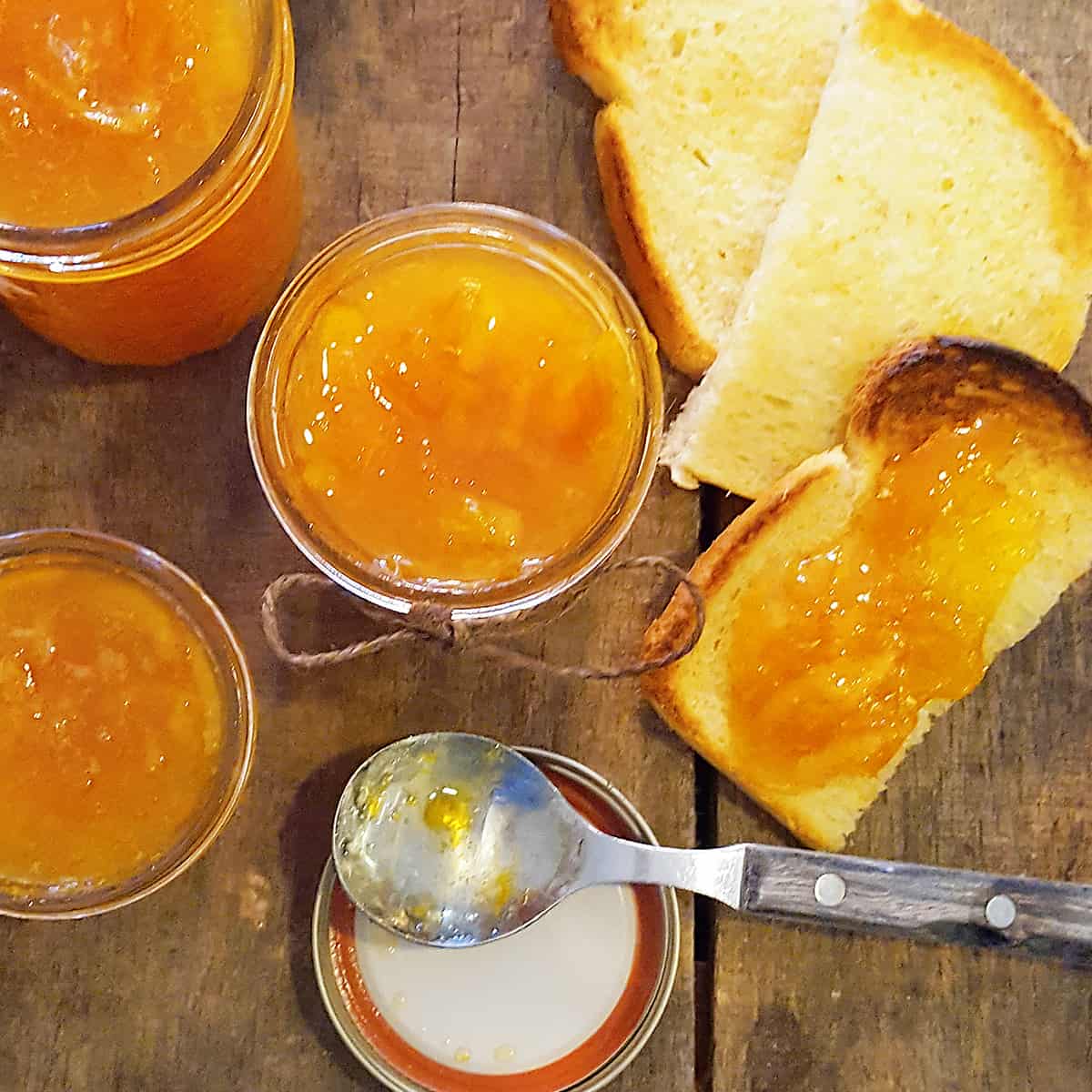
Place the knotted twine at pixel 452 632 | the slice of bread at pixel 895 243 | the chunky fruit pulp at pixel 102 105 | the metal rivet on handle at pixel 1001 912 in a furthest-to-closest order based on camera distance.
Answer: the slice of bread at pixel 895 243
the metal rivet on handle at pixel 1001 912
the knotted twine at pixel 452 632
the chunky fruit pulp at pixel 102 105

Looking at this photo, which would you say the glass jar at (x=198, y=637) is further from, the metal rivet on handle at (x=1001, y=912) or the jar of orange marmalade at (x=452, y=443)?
the metal rivet on handle at (x=1001, y=912)

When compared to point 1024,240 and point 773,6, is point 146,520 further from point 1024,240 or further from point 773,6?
point 1024,240

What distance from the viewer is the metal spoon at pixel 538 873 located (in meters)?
1.23

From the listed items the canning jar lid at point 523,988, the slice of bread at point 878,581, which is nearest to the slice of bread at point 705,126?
the slice of bread at point 878,581

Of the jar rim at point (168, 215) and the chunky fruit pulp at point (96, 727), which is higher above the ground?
the jar rim at point (168, 215)

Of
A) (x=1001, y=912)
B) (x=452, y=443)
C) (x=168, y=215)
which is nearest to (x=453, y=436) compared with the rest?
(x=452, y=443)

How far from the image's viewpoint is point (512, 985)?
4.33 feet

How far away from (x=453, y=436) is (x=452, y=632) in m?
0.18

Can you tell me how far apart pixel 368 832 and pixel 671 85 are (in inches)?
34.8

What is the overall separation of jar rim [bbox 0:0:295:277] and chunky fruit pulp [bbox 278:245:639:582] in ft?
0.59

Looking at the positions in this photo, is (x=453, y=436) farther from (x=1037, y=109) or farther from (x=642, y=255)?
(x=1037, y=109)

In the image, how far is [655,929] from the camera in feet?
4.33

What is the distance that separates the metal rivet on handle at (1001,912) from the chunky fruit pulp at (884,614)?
0.18 metres

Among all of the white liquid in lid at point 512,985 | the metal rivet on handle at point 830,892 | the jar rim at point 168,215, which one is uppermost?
the jar rim at point 168,215
